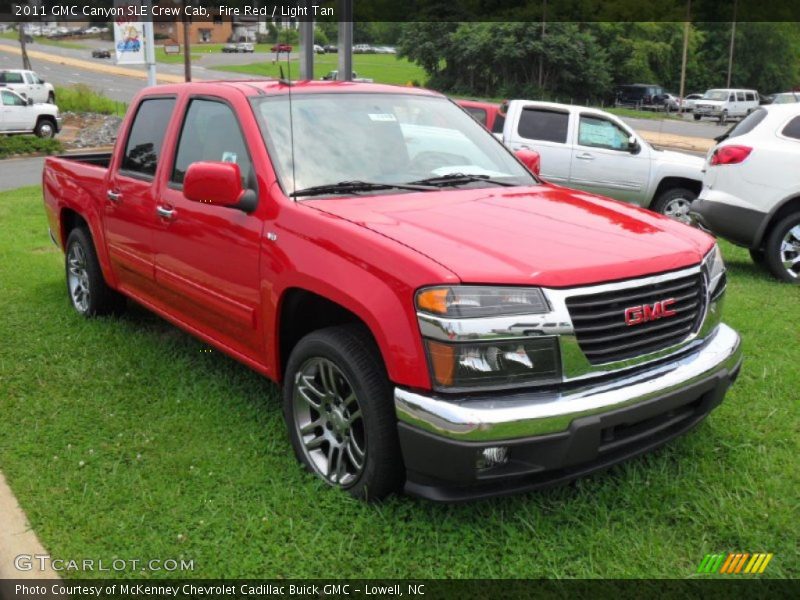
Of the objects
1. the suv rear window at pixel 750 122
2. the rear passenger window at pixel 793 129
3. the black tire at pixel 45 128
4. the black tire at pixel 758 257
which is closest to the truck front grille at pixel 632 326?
the rear passenger window at pixel 793 129

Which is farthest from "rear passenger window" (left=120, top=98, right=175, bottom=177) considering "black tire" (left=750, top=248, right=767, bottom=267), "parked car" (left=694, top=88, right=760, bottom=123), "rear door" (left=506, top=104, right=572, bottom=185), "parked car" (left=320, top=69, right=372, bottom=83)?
"parked car" (left=694, top=88, right=760, bottom=123)

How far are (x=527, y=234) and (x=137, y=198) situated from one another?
2.70m

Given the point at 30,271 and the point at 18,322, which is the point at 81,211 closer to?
the point at 18,322

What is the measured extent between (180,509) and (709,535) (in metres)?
2.20

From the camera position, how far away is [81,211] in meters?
5.80

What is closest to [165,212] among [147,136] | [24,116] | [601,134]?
[147,136]

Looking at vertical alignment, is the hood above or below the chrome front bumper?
above

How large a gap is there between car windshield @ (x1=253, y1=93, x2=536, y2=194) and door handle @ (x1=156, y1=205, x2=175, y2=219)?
83 cm

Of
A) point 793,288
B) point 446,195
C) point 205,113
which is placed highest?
point 205,113

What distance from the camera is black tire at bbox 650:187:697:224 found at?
11.2 metres

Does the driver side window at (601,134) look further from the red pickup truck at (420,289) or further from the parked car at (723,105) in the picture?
the parked car at (723,105)

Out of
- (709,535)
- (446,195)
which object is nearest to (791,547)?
(709,535)

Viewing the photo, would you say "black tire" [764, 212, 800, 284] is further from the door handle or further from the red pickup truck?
the door handle

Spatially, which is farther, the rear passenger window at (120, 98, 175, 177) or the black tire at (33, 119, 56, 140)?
the black tire at (33, 119, 56, 140)
